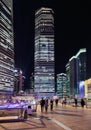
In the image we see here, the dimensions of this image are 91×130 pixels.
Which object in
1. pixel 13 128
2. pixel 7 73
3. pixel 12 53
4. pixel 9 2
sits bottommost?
pixel 13 128

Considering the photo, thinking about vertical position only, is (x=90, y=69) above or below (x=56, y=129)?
above

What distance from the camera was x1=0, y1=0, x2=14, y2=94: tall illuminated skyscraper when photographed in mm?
164000

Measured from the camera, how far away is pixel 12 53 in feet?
618

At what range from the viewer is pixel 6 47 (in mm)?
172125

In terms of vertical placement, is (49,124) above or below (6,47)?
below

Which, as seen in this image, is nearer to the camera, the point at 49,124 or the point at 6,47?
the point at 49,124

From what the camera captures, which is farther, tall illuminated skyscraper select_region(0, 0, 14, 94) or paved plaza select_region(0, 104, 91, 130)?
tall illuminated skyscraper select_region(0, 0, 14, 94)

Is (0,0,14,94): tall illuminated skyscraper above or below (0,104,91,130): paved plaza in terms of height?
above

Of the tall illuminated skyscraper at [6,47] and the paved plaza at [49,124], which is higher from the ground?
the tall illuminated skyscraper at [6,47]

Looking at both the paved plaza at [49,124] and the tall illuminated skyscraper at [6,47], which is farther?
the tall illuminated skyscraper at [6,47]

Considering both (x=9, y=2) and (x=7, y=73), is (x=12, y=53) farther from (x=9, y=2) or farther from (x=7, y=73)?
(x=9, y=2)

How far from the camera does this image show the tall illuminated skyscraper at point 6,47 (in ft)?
538

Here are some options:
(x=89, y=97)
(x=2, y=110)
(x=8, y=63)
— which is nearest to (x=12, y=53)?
(x=8, y=63)

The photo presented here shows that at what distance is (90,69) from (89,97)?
369ft
